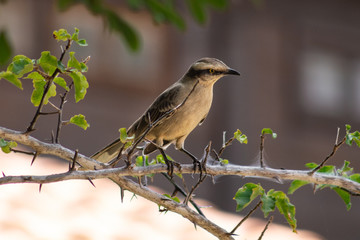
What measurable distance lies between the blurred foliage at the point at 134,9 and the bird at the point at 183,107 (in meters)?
1.41

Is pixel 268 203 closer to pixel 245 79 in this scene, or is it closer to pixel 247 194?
pixel 247 194

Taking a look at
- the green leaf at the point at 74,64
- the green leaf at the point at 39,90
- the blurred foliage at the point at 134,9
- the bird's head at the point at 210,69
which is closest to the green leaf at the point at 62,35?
the green leaf at the point at 74,64

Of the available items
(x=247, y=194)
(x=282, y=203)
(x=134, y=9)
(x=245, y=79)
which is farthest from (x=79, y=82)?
(x=245, y=79)

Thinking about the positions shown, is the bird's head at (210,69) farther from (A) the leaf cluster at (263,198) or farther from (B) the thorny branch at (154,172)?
(A) the leaf cluster at (263,198)

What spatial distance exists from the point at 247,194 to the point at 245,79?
9.82 m

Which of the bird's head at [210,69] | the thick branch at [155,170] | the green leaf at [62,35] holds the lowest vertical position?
the thick branch at [155,170]

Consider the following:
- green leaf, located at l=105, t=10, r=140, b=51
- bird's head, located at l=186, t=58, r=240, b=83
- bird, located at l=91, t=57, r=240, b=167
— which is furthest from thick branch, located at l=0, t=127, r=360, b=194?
bird's head, located at l=186, t=58, r=240, b=83

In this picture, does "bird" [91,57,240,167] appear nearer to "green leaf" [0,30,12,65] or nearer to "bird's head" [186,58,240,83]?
"bird's head" [186,58,240,83]

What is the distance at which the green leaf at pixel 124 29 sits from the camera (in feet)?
6.13

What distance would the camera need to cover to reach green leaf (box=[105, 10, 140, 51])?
187 centimetres

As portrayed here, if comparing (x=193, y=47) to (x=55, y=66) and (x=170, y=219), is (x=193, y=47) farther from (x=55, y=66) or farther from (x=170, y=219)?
(x=55, y=66)

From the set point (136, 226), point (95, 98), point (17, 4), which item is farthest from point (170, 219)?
point (17, 4)

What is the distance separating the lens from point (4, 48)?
167cm

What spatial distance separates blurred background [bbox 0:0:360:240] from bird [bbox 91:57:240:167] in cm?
709
